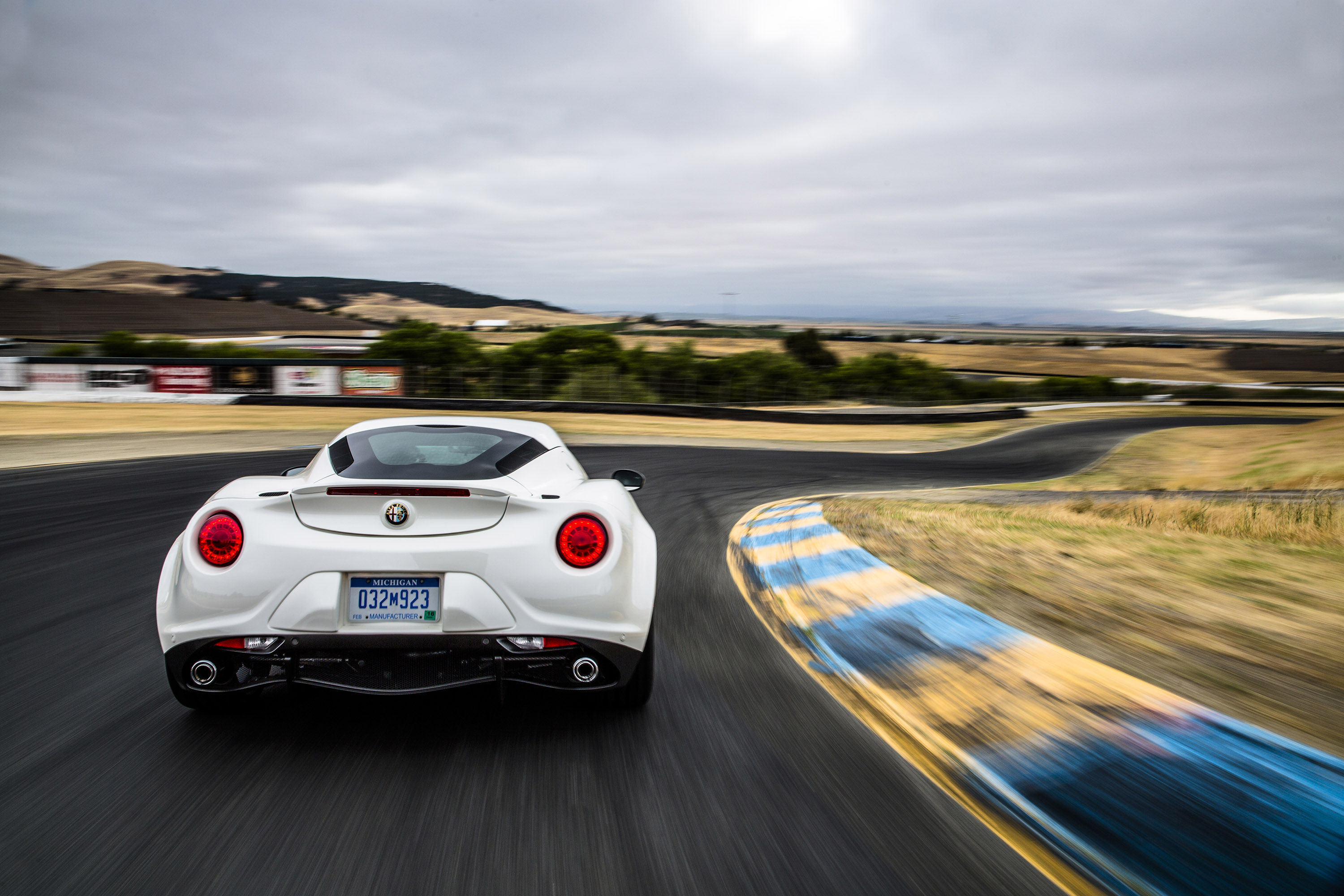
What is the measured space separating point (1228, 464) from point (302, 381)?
29.6 metres

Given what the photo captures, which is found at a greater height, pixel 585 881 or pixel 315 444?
pixel 585 881

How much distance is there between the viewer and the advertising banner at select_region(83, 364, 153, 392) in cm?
3083

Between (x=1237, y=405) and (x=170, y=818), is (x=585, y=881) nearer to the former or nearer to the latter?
(x=170, y=818)

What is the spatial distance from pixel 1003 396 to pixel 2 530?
54.9 metres

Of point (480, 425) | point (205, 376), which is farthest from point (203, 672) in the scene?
point (205, 376)

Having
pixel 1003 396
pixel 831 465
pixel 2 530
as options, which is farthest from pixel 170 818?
pixel 1003 396

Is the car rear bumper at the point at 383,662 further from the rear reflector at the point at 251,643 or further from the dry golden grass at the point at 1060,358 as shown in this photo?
the dry golden grass at the point at 1060,358

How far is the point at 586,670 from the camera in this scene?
3457 millimetres

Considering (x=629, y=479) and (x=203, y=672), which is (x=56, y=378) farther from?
(x=203, y=672)

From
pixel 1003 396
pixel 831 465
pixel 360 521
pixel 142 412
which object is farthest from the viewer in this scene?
pixel 1003 396

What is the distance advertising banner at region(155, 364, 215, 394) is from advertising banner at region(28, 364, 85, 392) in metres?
2.37

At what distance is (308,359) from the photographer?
1321 inches

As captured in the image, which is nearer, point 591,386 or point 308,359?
point 308,359

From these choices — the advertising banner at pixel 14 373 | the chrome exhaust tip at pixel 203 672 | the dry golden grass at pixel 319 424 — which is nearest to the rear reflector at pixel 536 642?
the chrome exhaust tip at pixel 203 672
